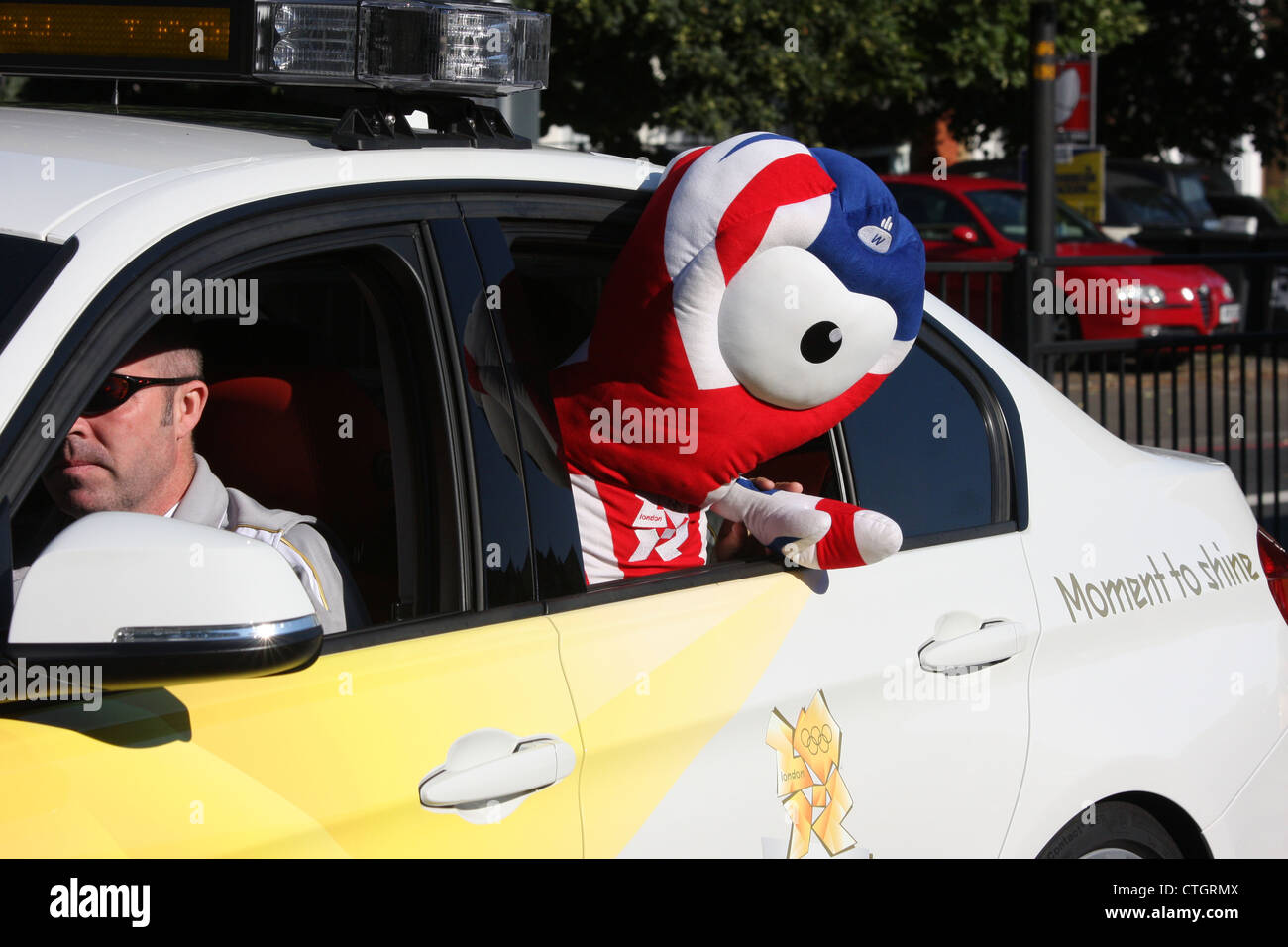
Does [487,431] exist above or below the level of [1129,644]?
above

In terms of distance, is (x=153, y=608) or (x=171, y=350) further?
(x=171, y=350)

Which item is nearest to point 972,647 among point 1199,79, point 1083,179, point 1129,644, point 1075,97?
point 1129,644

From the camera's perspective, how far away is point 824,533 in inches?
96.2

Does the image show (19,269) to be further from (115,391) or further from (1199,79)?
(1199,79)

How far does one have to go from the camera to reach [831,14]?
13.8 metres

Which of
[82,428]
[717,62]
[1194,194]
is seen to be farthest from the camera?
[1194,194]

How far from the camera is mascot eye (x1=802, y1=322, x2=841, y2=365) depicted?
2439 mm

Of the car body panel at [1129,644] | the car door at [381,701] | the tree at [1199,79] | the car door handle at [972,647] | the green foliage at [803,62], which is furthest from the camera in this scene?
the tree at [1199,79]

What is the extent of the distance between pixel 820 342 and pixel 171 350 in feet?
3.24

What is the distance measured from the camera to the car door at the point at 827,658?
2182mm

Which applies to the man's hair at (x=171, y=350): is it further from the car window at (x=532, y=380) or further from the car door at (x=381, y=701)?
the car window at (x=532, y=380)

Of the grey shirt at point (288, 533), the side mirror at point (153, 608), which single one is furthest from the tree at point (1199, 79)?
the side mirror at point (153, 608)

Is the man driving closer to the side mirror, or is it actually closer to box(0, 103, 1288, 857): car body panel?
box(0, 103, 1288, 857): car body panel
